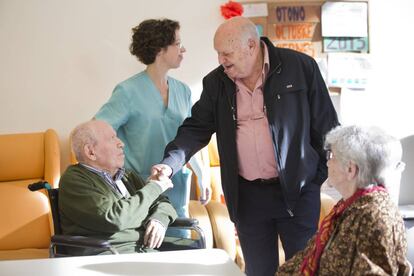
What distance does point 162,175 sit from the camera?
2.11 meters

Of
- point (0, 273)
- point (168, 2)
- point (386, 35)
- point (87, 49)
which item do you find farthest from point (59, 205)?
point (386, 35)

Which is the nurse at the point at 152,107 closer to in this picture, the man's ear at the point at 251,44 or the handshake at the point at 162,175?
the handshake at the point at 162,175

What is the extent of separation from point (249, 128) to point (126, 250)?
63 centimetres

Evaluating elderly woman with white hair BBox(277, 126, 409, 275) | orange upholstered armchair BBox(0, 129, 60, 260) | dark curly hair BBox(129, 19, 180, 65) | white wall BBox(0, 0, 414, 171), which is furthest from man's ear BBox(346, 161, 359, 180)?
white wall BBox(0, 0, 414, 171)

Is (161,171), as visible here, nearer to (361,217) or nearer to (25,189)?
(361,217)

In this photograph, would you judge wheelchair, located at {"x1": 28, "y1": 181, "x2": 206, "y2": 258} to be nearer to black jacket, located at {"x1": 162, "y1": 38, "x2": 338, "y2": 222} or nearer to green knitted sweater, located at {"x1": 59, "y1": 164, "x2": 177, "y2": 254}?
green knitted sweater, located at {"x1": 59, "y1": 164, "x2": 177, "y2": 254}

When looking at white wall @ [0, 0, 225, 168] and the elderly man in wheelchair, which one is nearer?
the elderly man in wheelchair

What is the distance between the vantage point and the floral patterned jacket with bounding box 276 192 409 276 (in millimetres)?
1362

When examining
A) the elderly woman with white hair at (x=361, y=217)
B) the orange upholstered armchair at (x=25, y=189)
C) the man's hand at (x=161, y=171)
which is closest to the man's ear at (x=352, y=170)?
the elderly woman with white hair at (x=361, y=217)

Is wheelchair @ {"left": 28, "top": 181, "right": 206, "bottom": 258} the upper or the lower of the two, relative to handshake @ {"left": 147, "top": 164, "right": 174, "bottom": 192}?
lower

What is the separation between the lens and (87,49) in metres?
3.69

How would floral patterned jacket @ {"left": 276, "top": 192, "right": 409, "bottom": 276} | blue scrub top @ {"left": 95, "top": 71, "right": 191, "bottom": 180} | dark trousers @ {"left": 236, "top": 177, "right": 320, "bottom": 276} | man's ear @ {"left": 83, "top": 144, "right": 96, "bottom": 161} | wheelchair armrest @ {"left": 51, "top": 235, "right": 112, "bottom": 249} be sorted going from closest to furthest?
floral patterned jacket @ {"left": 276, "top": 192, "right": 409, "bottom": 276} → wheelchair armrest @ {"left": 51, "top": 235, "right": 112, "bottom": 249} → dark trousers @ {"left": 236, "top": 177, "right": 320, "bottom": 276} → man's ear @ {"left": 83, "top": 144, "right": 96, "bottom": 161} → blue scrub top @ {"left": 95, "top": 71, "right": 191, "bottom": 180}

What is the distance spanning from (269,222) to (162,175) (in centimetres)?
44

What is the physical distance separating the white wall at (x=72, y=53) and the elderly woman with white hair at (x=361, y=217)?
232 centimetres
